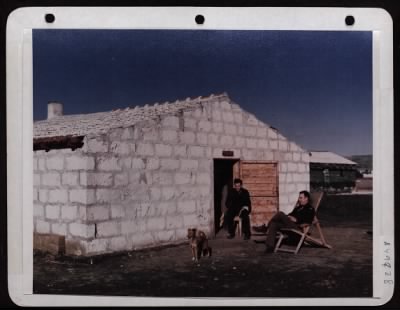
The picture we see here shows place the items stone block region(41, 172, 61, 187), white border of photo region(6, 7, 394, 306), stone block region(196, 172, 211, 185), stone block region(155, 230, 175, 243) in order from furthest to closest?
stone block region(196, 172, 211, 185), stone block region(155, 230, 175, 243), stone block region(41, 172, 61, 187), white border of photo region(6, 7, 394, 306)

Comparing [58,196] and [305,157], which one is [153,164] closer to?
[58,196]

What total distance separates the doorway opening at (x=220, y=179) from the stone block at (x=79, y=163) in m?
0.97

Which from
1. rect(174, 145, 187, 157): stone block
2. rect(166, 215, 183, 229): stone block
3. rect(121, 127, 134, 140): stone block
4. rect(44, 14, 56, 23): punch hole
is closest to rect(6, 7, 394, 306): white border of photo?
rect(44, 14, 56, 23): punch hole

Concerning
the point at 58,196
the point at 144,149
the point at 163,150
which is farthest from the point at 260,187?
the point at 58,196

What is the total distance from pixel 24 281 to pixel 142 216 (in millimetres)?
971

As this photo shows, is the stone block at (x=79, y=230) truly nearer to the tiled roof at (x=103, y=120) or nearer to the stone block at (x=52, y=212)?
the stone block at (x=52, y=212)

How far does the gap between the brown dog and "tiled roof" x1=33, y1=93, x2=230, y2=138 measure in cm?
95

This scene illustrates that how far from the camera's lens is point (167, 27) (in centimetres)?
368

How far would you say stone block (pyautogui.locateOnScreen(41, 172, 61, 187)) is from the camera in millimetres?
3768

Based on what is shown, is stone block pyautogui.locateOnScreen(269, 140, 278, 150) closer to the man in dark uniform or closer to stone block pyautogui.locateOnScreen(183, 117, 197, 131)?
the man in dark uniform

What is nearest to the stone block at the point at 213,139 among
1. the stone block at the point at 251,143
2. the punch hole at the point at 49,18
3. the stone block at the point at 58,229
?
the stone block at the point at 251,143
